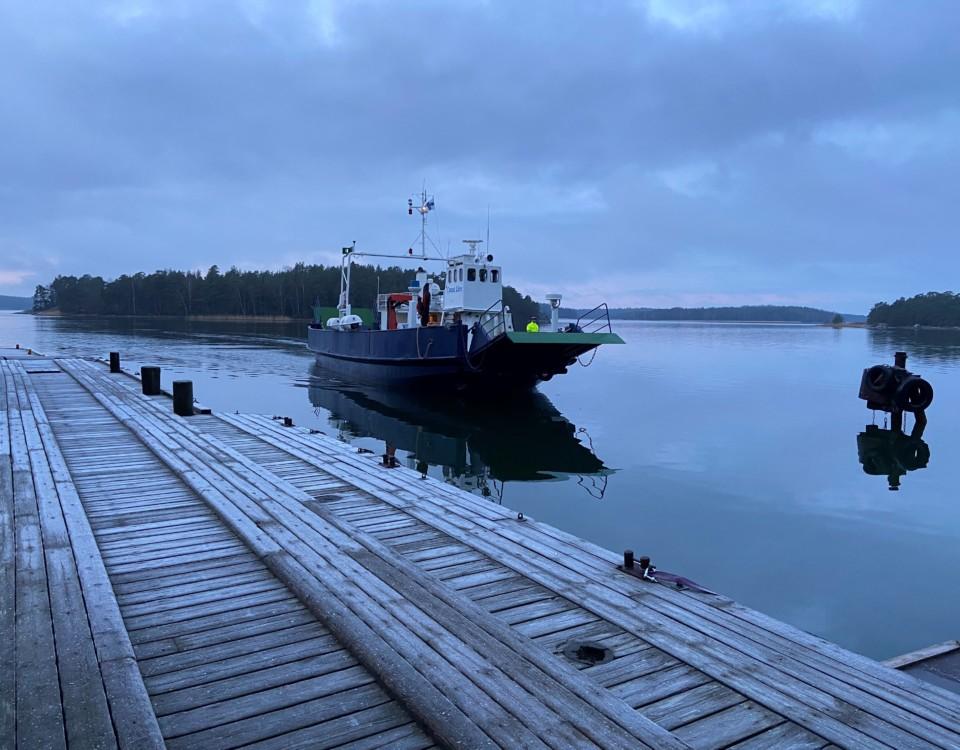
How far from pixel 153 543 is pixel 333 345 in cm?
2252

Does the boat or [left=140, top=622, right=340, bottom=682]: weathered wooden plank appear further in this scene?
the boat

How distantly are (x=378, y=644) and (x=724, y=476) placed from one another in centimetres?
966

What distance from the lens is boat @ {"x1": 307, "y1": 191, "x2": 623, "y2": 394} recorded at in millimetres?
17672

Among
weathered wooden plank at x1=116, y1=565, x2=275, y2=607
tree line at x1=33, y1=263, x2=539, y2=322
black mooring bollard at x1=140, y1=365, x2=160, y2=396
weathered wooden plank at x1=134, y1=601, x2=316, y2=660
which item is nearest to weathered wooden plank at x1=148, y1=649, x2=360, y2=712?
weathered wooden plank at x1=134, y1=601, x2=316, y2=660

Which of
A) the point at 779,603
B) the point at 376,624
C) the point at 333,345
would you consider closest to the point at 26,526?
the point at 376,624

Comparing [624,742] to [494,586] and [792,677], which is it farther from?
[494,586]

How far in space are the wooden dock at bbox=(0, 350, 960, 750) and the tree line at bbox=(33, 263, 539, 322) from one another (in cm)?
7358

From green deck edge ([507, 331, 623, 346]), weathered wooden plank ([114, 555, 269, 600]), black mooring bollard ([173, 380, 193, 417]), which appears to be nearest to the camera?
weathered wooden plank ([114, 555, 269, 600])

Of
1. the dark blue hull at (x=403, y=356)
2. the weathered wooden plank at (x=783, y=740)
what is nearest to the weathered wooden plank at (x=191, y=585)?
the weathered wooden plank at (x=783, y=740)

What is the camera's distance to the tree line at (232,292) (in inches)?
3615

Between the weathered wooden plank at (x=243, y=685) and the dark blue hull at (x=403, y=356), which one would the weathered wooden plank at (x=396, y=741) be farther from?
the dark blue hull at (x=403, y=356)

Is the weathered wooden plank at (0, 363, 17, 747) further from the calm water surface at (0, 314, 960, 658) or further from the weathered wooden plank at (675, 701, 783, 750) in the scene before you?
the calm water surface at (0, 314, 960, 658)

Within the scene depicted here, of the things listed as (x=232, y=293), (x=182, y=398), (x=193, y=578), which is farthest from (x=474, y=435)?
(x=232, y=293)

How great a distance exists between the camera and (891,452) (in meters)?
14.5
